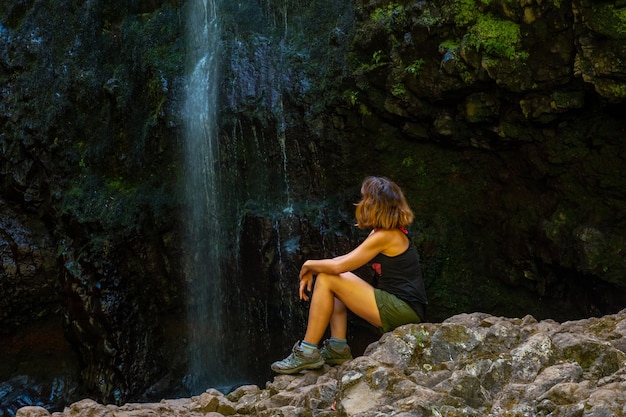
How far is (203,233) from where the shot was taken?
8859 millimetres

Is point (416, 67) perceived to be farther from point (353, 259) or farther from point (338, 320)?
point (338, 320)

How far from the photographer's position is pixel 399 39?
→ 24.7ft

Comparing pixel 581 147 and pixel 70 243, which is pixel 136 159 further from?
pixel 581 147

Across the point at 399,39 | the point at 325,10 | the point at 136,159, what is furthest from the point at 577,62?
the point at 136,159

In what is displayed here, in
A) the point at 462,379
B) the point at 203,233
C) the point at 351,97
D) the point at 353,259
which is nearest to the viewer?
the point at 462,379

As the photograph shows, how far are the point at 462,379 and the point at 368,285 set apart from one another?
3.21ft

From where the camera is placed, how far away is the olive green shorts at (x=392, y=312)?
4.05m

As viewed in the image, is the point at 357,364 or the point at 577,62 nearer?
the point at 357,364

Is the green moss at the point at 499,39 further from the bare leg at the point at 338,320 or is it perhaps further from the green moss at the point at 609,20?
the bare leg at the point at 338,320

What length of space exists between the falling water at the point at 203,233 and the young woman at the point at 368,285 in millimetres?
4857

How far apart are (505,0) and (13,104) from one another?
24.1 ft

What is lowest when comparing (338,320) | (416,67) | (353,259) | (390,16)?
(338,320)

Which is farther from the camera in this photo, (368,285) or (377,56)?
(377,56)

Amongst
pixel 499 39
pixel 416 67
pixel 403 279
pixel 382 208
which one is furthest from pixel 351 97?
pixel 403 279
